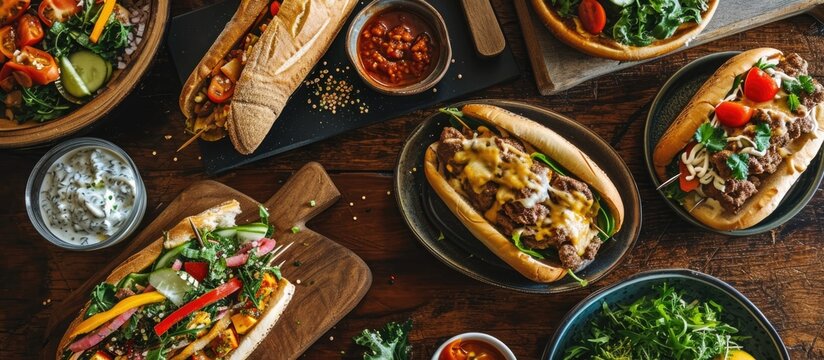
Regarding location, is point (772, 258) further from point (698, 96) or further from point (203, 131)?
point (203, 131)

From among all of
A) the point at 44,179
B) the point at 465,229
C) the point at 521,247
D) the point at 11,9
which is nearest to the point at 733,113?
the point at 521,247

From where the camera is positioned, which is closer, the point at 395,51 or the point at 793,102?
the point at 793,102

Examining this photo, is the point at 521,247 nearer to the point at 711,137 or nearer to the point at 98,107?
the point at 711,137

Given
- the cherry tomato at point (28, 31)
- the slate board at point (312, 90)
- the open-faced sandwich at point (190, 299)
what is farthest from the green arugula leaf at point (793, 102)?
the cherry tomato at point (28, 31)

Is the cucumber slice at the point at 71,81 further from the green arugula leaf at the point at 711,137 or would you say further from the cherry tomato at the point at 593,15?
the green arugula leaf at the point at 711,137

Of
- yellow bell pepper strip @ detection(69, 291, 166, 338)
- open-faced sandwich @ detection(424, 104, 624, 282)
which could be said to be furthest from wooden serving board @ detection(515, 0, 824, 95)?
yellow bell pepper strip @ detection(69, 291, 166, 338)

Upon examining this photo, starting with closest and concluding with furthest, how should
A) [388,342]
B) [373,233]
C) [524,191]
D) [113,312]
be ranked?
1. [113,312]
2. [524,191]
3. [388,342]
4. [373,233]
